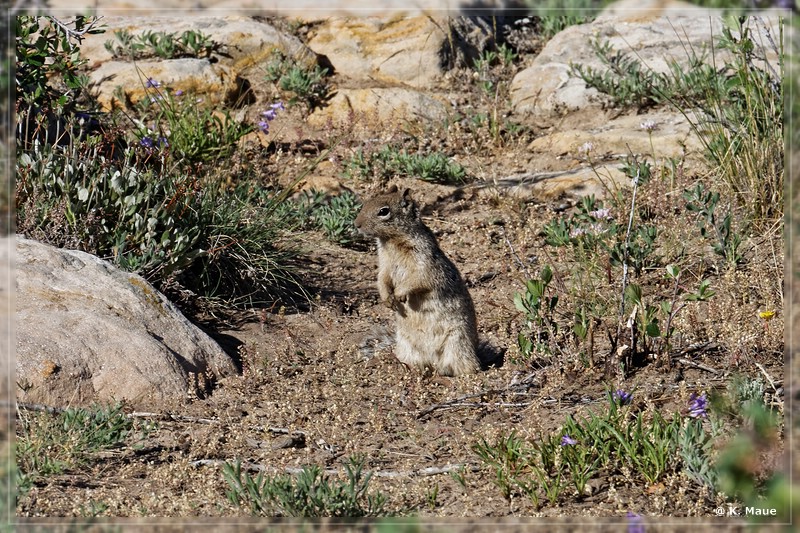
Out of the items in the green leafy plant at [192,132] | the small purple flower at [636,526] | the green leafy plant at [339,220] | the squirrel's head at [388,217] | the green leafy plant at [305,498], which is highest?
the green leafy plant at [192,132]

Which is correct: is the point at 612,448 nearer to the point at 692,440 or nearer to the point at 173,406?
the point at 692,440

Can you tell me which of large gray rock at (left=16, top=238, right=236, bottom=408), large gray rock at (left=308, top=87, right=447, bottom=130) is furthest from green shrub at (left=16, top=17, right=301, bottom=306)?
large gray rock at (left=308, top=87, right=447, bottom=130)

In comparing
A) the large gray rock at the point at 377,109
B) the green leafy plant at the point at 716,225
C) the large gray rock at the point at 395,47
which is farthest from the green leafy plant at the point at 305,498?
the large gray rock at the point at 395,47

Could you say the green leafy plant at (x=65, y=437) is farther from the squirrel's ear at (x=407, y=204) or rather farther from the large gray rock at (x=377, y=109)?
the large gray rock at (x=377, y=109)

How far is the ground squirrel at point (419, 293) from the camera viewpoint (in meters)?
7.02

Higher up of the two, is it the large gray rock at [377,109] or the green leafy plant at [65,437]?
the large gray rock at [377,109]

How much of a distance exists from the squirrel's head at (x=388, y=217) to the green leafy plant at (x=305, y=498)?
299 cm

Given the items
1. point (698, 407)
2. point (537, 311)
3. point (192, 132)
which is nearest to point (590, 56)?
point (192, 132)

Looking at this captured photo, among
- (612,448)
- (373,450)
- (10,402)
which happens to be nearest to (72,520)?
(10,402)

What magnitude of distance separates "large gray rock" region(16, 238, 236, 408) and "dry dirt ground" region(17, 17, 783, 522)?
227 mm

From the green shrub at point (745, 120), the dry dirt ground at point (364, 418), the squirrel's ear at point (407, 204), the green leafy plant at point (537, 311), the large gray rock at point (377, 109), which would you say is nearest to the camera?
the dry dirt ground at point (364, 418)

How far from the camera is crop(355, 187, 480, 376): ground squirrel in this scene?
7.02m

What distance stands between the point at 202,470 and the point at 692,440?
250 centimetres

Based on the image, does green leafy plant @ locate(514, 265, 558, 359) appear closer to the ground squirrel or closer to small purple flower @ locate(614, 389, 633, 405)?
the ground squirrel
